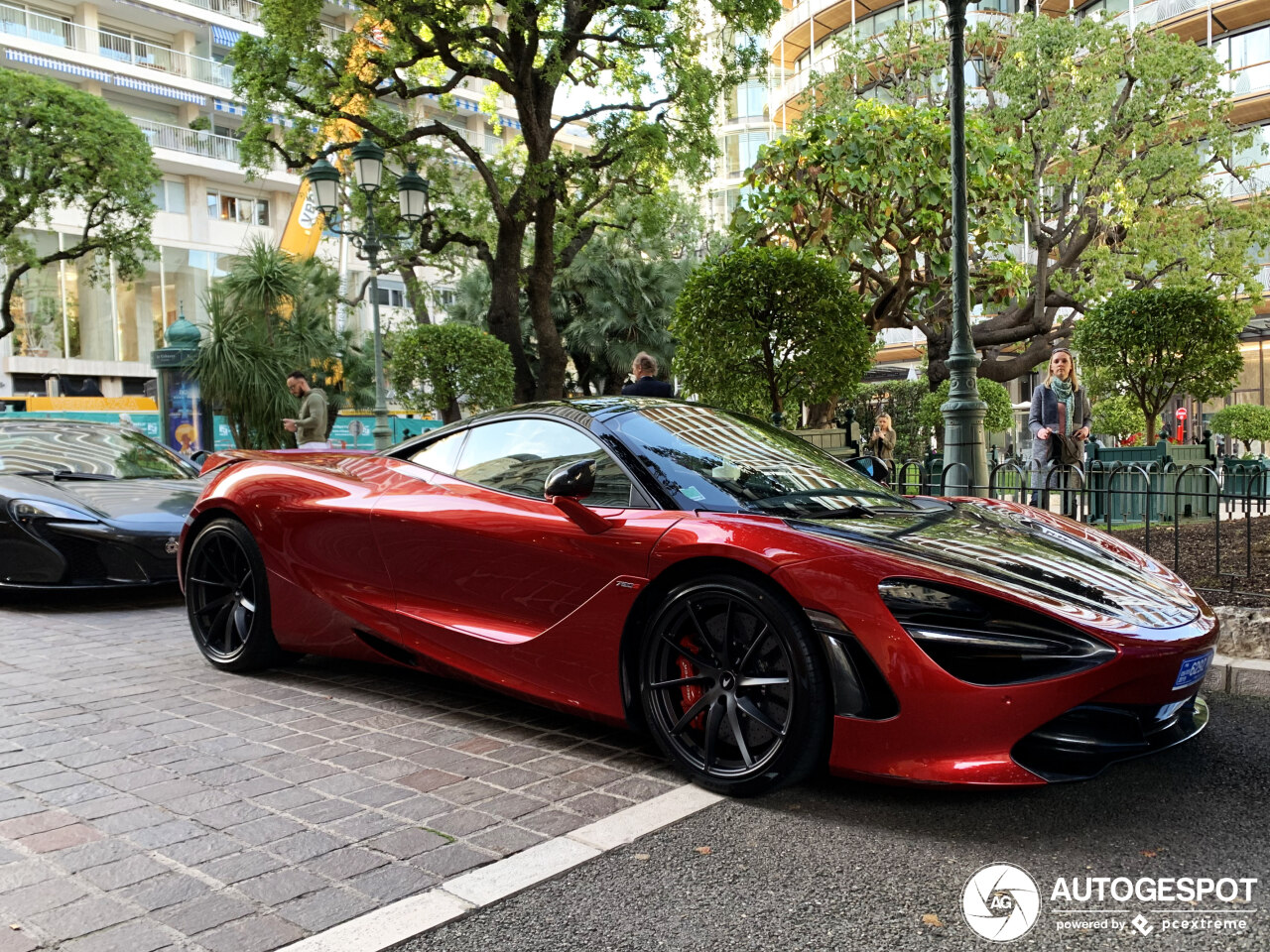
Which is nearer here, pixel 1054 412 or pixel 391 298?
pixel 1054 412

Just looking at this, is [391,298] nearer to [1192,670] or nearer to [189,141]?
[189,141]

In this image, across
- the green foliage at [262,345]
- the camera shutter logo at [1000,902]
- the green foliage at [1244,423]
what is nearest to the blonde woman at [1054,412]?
the camera shutter logo at [1000,902]

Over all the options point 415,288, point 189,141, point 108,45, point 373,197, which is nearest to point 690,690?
point 373,197

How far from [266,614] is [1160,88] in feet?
74.4

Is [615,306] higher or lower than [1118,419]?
higher

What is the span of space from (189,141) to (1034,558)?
1554 inches

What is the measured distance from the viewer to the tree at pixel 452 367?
16.4 metres

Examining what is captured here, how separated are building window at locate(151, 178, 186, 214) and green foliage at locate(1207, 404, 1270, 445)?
33.7 m

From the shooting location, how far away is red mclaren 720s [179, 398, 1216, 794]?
2773 millimetres

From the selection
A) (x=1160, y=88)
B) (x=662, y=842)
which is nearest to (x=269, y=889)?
(x=662, y=842)

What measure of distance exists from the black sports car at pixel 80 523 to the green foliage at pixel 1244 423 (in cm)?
2270

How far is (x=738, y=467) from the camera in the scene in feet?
12.3

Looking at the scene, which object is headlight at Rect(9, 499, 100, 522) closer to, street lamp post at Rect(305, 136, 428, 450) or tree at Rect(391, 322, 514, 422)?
street lamp post at Rect(305, 136, 428, 450)

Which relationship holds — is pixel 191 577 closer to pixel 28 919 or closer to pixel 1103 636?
pixel 28 919
